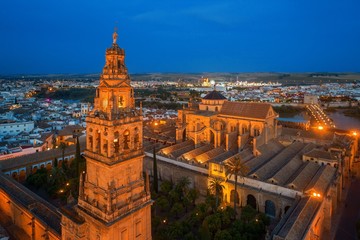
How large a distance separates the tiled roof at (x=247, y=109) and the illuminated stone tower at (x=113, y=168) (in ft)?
77.1

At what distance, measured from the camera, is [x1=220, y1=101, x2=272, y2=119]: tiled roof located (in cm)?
3753

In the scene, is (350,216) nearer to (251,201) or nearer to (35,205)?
(251,201)

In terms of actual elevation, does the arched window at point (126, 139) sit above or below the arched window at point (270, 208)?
above

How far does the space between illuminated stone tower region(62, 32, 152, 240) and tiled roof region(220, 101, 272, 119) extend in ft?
77.1

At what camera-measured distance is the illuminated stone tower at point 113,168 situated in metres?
16.6

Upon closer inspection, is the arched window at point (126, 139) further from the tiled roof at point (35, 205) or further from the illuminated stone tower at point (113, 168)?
the tiled roof at point (35, 205)

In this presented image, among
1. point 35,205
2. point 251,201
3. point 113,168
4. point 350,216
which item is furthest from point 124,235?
point 350,216

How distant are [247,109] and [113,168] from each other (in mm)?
26611

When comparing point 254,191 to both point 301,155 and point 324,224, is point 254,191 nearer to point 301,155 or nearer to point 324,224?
point 324,224

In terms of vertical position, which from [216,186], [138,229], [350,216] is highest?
[138,229]

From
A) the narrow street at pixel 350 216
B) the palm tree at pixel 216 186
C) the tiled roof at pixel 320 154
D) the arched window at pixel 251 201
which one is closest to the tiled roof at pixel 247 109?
the tiled roof at pixel 320 154

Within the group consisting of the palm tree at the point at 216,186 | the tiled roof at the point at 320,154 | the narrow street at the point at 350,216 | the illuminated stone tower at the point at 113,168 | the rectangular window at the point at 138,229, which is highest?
the illuminated stone tower at the point at 113,168

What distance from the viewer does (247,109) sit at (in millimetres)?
39219

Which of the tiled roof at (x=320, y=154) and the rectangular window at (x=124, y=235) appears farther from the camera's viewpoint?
the tiled roof at (x=320, y=154)
